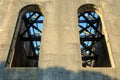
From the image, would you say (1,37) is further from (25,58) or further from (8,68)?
(25,58)

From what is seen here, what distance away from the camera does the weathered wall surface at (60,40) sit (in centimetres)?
1012

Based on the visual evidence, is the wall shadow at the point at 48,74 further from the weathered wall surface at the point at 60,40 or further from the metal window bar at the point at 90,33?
the metal window bar at the point at 90,33

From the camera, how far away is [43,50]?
11.1 meters

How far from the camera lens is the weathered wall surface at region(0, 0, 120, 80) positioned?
1012 centimetres

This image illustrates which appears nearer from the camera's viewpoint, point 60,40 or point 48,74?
point 48,74

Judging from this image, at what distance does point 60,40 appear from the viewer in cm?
1149

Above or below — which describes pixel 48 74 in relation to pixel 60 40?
below

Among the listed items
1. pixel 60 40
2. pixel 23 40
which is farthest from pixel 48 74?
pixel 23 40

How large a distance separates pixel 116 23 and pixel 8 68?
6.34m

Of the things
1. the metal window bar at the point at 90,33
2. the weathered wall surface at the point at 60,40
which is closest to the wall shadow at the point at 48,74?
the weathered wall surface at the point at 60,40

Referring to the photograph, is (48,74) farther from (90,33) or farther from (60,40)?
(90,33)

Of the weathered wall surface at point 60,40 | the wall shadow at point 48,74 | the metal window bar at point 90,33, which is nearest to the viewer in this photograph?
the wall shadow at point 48,74

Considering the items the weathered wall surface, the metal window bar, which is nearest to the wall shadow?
the weathered wall surface

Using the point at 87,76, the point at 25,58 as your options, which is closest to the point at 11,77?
the point at 87,76
